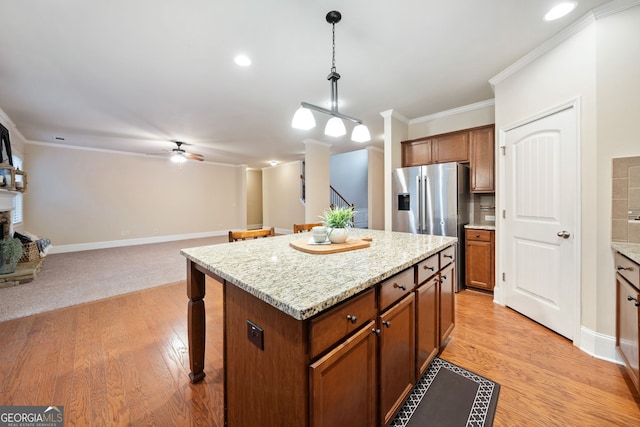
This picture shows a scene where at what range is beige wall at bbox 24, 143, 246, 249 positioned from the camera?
5.63 meters

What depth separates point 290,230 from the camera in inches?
337

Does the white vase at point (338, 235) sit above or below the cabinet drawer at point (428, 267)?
above

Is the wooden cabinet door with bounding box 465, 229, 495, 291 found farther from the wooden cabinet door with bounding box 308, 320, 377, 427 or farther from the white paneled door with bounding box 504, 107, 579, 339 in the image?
the wooden cabinet door with bounding box 308, 320, 377, 427

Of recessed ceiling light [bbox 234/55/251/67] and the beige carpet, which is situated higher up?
recessed ceiling light [bbox 234/55/251/67]

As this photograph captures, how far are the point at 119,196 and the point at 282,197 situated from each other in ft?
15.2

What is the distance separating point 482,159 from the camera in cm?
330

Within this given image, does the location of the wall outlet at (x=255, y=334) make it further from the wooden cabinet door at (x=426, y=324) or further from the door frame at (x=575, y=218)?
the door frame at (x=575, y=218)

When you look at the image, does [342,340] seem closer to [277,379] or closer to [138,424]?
[277,379]

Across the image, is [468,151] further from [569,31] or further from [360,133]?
[360,133]

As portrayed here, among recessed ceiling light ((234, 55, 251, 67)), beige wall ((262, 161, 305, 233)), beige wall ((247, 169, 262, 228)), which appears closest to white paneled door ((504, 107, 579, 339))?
recessed ceiling light ((234, 55, 251, 67))

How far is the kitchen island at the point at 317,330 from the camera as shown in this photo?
84 cm

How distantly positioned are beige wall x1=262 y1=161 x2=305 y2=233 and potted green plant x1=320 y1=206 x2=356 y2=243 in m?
6.21

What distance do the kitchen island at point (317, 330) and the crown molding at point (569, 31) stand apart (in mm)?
2232

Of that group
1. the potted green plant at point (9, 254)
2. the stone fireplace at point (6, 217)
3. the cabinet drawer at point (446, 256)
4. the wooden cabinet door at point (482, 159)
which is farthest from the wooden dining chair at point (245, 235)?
the stone fireplace at point (6, 217)
